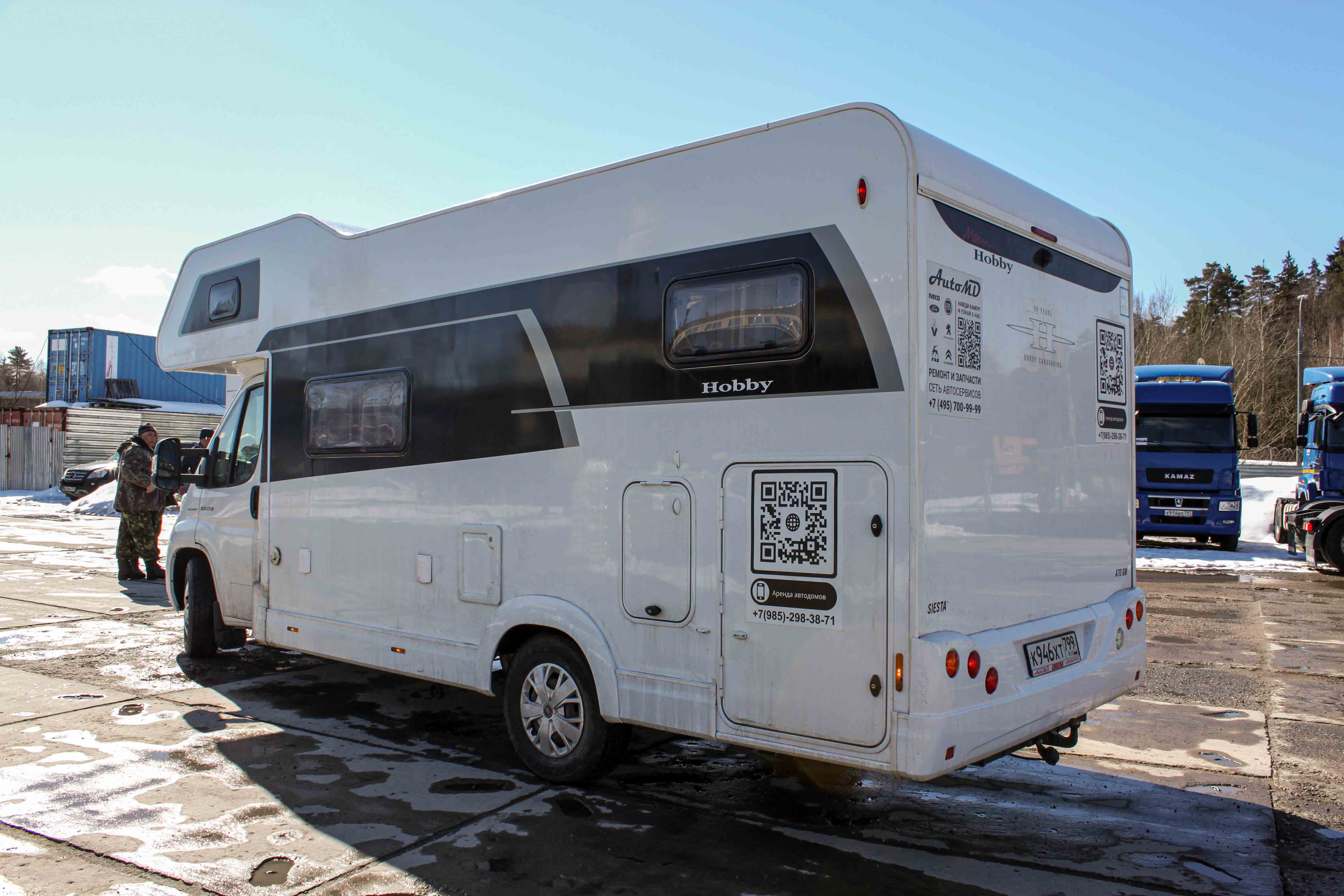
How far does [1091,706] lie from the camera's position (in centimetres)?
458

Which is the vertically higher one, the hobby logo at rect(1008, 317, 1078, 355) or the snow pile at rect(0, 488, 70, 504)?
the hobby logo at rect(1008, 317, 1078, 355)

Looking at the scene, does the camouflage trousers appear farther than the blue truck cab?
No

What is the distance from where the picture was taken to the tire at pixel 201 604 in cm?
771

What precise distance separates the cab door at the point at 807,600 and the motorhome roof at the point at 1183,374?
1557cm

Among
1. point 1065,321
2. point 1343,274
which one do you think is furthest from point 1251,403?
point 1065,321

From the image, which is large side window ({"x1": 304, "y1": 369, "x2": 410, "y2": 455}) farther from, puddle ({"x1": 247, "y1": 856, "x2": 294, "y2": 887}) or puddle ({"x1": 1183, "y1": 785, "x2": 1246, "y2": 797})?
puddle ({"x1": 1183, "y1": 785, "x2": 1246, "y2": 797})

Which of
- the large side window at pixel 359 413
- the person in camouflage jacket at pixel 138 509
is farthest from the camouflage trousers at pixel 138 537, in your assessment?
the large side window at pixel 359 413

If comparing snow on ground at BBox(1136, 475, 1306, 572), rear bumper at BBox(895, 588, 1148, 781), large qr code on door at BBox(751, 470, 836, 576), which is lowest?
snow on ground at BBox(1136, 475, 1306, 572)

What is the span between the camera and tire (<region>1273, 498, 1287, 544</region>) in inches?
588

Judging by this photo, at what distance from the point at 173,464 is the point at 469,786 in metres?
4.15

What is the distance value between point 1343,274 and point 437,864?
79.0m

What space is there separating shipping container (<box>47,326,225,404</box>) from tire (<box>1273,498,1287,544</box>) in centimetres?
3607

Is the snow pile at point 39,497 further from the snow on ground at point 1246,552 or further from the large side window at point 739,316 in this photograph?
the large side window at point 739,316

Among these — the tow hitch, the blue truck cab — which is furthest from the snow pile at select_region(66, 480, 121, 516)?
the tow hitch
